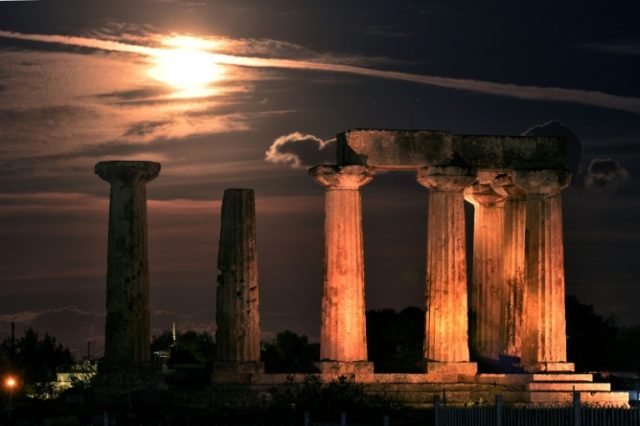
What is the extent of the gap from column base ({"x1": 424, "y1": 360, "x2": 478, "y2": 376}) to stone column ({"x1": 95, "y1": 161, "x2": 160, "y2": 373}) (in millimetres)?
12313

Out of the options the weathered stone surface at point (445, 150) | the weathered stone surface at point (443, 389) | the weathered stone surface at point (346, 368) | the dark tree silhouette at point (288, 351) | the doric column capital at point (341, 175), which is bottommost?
the weathered stone surface at point (443, 389)

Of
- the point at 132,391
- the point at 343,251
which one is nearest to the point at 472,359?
the point at 343,251

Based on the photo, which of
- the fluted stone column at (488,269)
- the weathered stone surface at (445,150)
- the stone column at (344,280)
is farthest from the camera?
the fluted stone column at (488,269)

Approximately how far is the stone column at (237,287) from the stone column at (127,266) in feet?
10.7

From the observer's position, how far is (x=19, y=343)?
402 feet

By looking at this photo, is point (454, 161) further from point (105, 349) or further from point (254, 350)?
point (105, 349)

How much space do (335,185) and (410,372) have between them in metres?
9.99

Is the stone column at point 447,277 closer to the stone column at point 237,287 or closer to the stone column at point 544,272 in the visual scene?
the stone column at point 544,272

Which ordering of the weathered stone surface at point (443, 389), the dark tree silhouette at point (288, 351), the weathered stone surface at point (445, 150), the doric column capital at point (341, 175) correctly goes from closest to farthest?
1. the weathered stone surface at point (443, 389)
2. the doric column capital at point (341, 175)
3. the weathered stone surface at point (445, 150)
4. the dark tree silhouette at point (288, 351)

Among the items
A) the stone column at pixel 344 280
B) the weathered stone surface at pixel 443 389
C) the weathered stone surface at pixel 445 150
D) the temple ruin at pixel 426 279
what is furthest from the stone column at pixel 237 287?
the weathered stone surface at pixel 445 150

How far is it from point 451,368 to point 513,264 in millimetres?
7836

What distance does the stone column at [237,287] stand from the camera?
82.6m

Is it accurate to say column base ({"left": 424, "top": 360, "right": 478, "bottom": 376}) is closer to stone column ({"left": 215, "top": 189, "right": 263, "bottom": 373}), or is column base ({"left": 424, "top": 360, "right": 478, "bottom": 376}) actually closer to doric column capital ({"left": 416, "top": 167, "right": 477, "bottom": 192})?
stone column ({"left": 215, "top": 189, "right": 263, "bottom": 373})

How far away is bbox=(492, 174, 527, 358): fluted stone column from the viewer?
8888 centimetres
